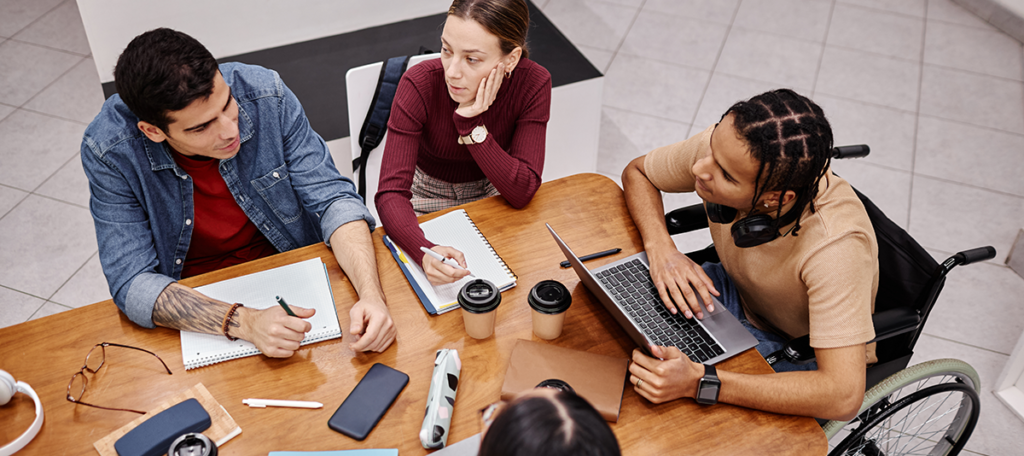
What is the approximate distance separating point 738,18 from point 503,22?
10.1ft

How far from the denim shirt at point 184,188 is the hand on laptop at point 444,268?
0.23 metres

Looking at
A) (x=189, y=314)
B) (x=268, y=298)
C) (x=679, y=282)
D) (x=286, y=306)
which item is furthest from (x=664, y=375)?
(x=189, y=314)

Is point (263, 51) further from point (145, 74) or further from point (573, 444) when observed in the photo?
point (573, 444)

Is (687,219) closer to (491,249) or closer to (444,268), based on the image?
(491,249)

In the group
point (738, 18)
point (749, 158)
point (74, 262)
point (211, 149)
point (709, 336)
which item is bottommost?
point (74, 262)

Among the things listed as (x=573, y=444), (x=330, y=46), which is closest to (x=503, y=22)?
(x=573, y=444)

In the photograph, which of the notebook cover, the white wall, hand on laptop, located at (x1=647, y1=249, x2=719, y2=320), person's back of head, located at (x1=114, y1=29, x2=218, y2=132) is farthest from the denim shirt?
the white wall

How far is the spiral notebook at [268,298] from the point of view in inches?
52.3

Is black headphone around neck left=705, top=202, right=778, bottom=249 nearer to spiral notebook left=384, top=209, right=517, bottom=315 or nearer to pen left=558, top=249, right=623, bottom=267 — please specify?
pen left=558, top=249, right=623, bottom=267

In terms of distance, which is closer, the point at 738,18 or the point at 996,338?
the point at 996,338

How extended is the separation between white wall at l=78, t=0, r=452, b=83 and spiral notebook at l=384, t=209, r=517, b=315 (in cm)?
183

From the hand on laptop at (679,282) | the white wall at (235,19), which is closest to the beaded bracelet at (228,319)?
the hand on laptop at (679,282)

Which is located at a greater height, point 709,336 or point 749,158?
point 749,158

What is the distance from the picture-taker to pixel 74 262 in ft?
8.79
